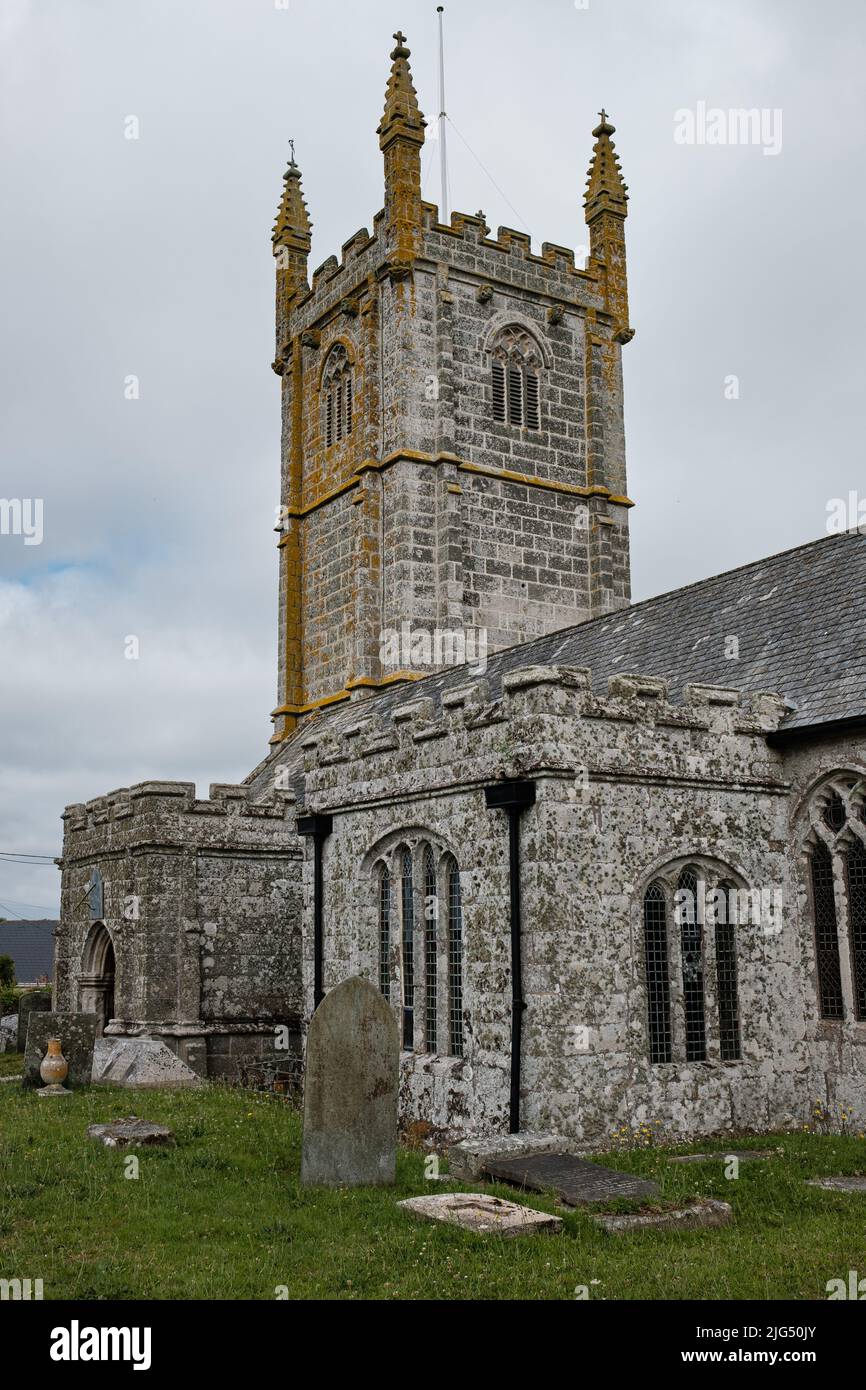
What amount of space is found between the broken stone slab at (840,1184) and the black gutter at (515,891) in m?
2.82

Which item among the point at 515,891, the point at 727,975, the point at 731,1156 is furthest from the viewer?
the point at 727,975

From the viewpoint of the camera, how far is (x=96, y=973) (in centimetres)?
2177

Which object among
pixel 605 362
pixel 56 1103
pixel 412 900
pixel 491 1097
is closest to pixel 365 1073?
pixel 491 1097

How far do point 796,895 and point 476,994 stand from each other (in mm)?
3828

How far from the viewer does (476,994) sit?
12.8m

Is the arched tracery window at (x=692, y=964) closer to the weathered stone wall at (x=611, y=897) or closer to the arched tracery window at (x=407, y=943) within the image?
the weathered stone wall at (x=611, y=897)

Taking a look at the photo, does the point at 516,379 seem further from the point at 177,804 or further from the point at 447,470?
the point at 177,804

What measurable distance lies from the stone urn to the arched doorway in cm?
643

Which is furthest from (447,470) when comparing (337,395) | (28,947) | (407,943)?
(28,947)

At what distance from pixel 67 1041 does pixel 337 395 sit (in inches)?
740

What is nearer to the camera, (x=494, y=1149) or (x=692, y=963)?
(x=494, y=1149)

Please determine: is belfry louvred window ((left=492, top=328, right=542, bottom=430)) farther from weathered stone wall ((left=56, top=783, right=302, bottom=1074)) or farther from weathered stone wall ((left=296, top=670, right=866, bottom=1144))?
weathered stone wall ((left=296, top=670, right=866, bottom=1144))

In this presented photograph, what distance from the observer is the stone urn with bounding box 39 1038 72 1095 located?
15055 millimetres

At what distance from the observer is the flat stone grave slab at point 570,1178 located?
9250mm
